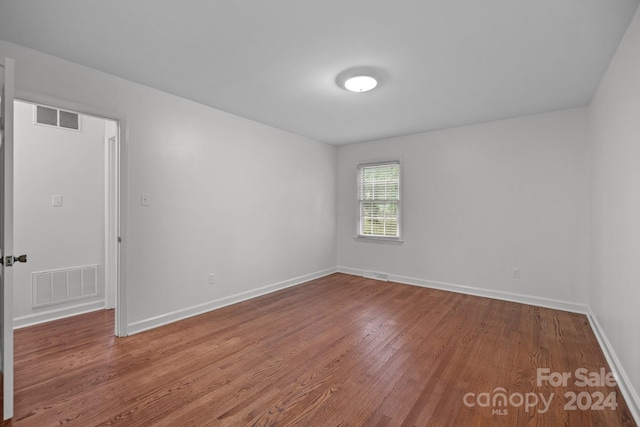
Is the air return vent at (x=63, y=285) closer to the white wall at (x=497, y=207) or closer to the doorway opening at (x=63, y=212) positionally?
the doorway opening at (x=63, y=212)

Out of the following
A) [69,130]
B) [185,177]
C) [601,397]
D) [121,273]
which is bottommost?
[601,397]

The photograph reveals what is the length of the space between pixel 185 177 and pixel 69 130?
58.6 inches

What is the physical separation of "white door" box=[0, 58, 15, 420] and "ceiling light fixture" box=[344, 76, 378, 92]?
2394mm

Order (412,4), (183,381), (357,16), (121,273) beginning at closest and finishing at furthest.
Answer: (412,4) < (357,16) < (183,381) < (121,273)

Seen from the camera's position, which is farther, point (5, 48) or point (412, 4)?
point (5, 48)

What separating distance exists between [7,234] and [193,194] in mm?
1777

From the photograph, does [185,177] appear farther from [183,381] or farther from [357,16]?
[357,16]

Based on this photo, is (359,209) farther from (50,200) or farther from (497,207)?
(50,200)

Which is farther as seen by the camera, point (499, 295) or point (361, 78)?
point (499, 295)

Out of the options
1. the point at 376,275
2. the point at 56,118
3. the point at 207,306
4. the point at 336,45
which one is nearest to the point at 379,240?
the point at 376,275

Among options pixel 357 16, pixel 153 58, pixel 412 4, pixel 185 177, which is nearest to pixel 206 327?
pixel 185 177

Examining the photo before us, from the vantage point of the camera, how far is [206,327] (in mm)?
3074

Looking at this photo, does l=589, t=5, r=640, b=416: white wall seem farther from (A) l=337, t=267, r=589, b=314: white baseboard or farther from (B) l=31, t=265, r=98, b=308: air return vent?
(B) l=31, t=265, r=98, b=308: air return vent

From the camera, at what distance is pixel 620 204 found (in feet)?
7.12
